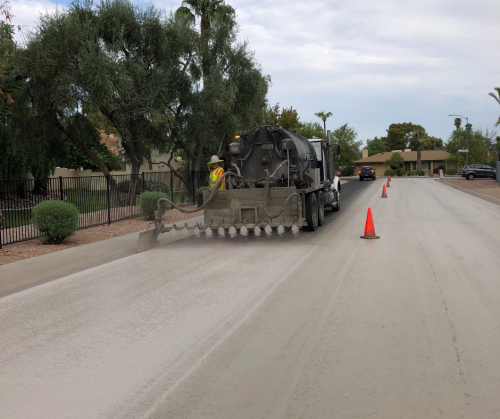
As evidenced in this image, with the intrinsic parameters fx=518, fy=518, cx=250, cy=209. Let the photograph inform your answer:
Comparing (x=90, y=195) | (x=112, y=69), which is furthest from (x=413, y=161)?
(x=90, y=195)

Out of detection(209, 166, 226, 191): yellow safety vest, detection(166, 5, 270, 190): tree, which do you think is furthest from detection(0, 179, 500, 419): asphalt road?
detection(166, 5, 270, 190): tree

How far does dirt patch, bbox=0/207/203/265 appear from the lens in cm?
1148

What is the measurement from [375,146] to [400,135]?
20.4 ft

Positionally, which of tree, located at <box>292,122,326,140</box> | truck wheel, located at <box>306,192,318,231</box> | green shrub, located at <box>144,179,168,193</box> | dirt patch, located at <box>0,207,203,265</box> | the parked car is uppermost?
tree, located at <box>292,122,326,140</box>

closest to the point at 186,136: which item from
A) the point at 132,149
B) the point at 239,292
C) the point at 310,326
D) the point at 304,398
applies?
the point at 132,149

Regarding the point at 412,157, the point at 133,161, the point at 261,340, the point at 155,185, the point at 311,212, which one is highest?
the point at 412,157

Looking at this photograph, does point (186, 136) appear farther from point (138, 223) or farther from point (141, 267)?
point (141, 267)

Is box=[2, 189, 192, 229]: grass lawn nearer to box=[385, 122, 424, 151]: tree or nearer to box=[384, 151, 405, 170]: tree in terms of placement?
box=[384, 151, 405, 170]: tree

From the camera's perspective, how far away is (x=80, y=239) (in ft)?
45.6

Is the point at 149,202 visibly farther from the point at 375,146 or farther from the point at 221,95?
the point at 375,146

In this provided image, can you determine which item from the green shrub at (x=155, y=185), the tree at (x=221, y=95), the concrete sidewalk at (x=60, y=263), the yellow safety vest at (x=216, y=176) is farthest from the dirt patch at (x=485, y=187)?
the concrete sidewalk at (x=60, y=263)

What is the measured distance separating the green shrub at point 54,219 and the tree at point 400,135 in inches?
4559

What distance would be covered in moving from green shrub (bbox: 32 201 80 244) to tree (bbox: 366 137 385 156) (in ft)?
370

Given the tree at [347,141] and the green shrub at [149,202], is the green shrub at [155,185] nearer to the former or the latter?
the green shrub at [149,202]
